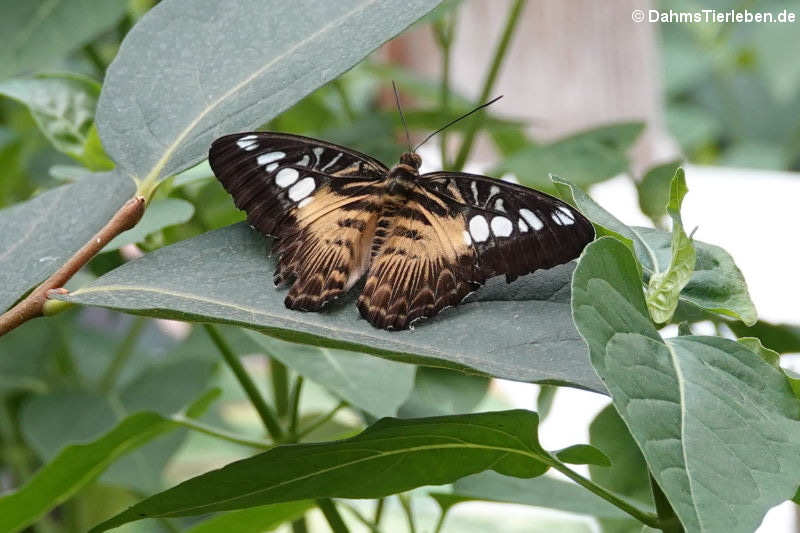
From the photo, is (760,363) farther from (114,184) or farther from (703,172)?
(703,172)

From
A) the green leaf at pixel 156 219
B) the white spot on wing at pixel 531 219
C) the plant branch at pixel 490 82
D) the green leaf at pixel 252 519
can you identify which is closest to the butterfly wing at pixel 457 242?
the white spot on wing at pixel 531 219

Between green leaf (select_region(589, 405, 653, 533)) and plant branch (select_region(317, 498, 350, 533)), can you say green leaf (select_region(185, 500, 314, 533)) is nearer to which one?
plant branch (select_region(317, 498, 350, 533))

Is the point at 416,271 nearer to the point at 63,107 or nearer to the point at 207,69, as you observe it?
the point at 207,69

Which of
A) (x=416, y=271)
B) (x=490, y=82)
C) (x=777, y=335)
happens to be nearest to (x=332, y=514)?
(x=416, y=271)

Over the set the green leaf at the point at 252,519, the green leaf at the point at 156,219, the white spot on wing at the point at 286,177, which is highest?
the green leaf at the point at 156,219

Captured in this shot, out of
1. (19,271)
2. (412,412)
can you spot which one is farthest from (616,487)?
(19,271)

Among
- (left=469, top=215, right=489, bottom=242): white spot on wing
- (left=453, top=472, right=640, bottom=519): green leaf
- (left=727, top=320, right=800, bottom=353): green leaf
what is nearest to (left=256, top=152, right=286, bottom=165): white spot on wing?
(left=469, top=215, right=489, bottom=242): white spot on wing

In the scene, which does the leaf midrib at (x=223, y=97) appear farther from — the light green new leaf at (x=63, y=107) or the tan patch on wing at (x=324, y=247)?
the light green new leaf at (x=63, y=107)
